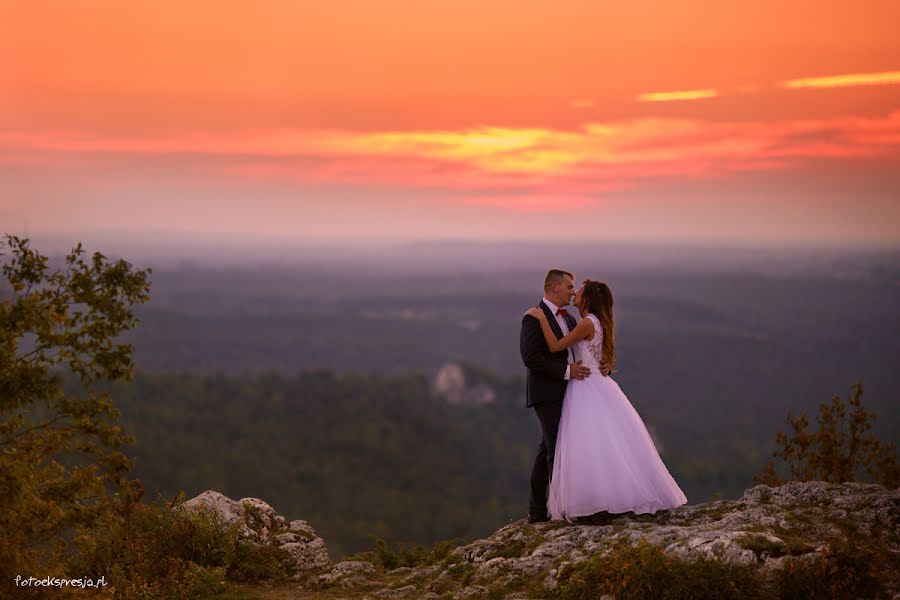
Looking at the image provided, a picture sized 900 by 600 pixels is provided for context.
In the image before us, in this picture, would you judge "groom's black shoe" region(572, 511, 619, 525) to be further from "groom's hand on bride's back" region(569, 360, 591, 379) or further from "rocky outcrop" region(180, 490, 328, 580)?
"rocky outcrop" region(180, 490, 328, 580)

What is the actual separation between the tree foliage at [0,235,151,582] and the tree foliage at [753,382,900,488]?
13.0 metres

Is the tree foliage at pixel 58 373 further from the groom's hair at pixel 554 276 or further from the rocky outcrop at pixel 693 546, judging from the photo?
the groom's hair at pixel 554 276

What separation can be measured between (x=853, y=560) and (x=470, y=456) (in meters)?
141

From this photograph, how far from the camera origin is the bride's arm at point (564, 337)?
37.0ft

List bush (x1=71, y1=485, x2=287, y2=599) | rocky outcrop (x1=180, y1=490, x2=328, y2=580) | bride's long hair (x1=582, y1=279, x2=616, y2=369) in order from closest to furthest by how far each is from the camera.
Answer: bush (x1=71, y1=485, x2=287, y2=599) → bride's long hair (x1=582, y1=279, x2=616, y2=369) → rocky outcrop (x1=180, y1=490, x2=328, y2=580)

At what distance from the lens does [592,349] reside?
11.7 metres

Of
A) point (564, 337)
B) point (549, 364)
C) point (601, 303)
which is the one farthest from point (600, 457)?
point (601, 303)

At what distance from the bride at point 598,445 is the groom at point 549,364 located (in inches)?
4.7

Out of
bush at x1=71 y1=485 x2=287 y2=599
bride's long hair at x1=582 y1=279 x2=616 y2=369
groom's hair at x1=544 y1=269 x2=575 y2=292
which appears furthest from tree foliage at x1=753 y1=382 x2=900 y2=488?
bush at x1=71 y1=485 x2=287 y2=599

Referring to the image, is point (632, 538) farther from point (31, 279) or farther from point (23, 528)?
point (31, 279)

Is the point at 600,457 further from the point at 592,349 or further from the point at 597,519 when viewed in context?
the point at 592,349

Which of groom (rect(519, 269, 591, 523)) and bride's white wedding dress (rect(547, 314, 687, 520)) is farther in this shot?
groom (rect(519, 269, 591, 523))

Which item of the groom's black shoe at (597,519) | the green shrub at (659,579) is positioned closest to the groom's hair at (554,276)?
the groom's black shoe at (597,519)

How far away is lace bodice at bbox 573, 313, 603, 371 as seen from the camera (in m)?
11.5
